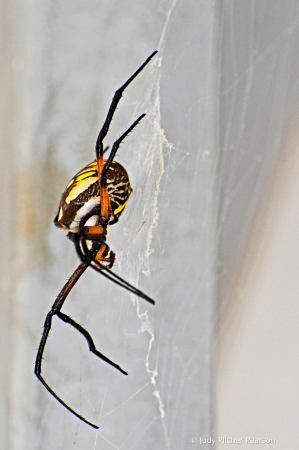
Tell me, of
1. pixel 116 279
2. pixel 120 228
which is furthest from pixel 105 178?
pixel 120 228

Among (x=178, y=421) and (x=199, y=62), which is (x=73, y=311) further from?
(x=199, y=62)

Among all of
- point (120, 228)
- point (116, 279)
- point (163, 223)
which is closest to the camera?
point (116, 279)

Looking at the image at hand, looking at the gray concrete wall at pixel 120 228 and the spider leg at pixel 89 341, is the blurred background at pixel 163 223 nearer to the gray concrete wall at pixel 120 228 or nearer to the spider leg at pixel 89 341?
the gray concrete wall at pixel 120 228

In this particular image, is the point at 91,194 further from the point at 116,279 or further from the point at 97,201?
the point at 116,279

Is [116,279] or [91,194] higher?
[91,194]

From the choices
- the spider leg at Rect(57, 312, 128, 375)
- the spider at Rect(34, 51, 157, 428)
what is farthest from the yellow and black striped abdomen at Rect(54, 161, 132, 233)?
the spider leg at Rect(57, 312, 128, 375)

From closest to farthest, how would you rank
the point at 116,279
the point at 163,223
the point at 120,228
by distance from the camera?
the point at 116,279 < the point at 163,223 < the point at 120,228

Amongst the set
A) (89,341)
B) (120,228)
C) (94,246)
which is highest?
(120,228)
